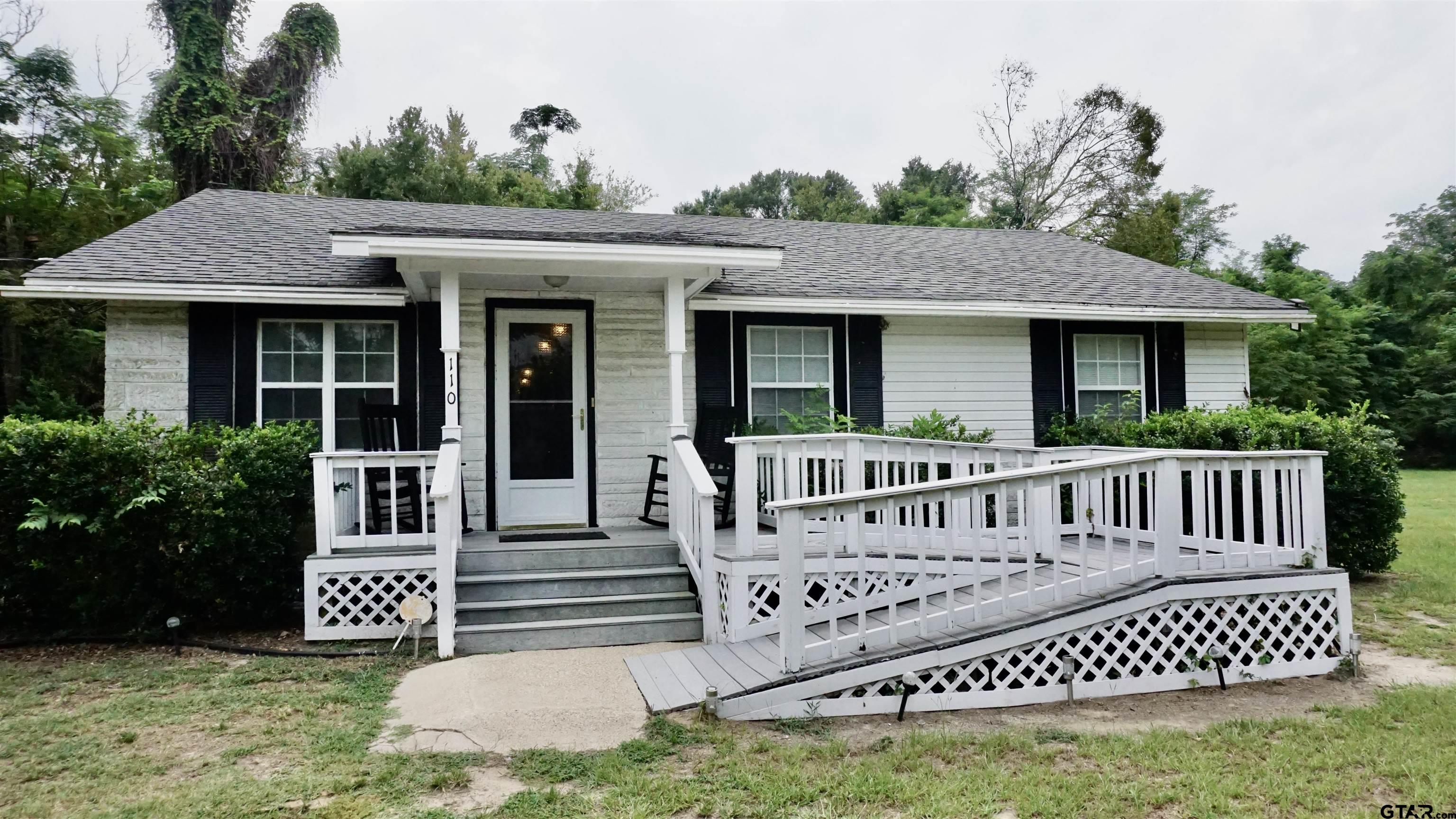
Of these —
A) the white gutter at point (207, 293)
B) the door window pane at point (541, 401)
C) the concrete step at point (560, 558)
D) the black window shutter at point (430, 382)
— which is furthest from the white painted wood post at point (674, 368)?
the white gutter at point (207, 293)

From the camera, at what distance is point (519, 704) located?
4332mm

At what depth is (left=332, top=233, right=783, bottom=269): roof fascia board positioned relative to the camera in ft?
19.7

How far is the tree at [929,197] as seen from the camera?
2773 centimetres

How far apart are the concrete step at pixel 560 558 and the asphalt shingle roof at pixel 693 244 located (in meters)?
2.29

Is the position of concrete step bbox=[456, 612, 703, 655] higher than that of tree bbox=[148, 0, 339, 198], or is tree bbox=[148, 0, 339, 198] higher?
tree bbox=[148, 0, 339, 198]

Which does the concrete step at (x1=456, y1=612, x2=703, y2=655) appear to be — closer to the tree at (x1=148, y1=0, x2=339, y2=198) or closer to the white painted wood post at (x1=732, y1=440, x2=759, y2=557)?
the white painted wood post at (x1=732, y1=440, x2=759, y2=557)

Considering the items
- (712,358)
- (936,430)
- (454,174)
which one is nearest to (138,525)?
(712,358)

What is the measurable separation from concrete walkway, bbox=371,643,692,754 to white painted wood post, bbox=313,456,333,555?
1.28 metres

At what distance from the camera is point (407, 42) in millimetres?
29500

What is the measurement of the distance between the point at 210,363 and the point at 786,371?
508 centimetres

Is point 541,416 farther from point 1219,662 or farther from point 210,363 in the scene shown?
point 1219,662

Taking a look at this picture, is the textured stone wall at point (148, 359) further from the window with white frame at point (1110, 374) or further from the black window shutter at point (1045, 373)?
the window with white frame at point (1110, 374)

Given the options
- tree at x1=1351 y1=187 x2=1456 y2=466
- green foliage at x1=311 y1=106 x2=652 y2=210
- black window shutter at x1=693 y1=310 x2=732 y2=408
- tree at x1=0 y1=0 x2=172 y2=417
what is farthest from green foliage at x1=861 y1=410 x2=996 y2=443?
tree at x1=1351 y1=187 x2=1456 y2=466

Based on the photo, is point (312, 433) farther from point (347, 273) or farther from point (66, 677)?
point (66, 677)
